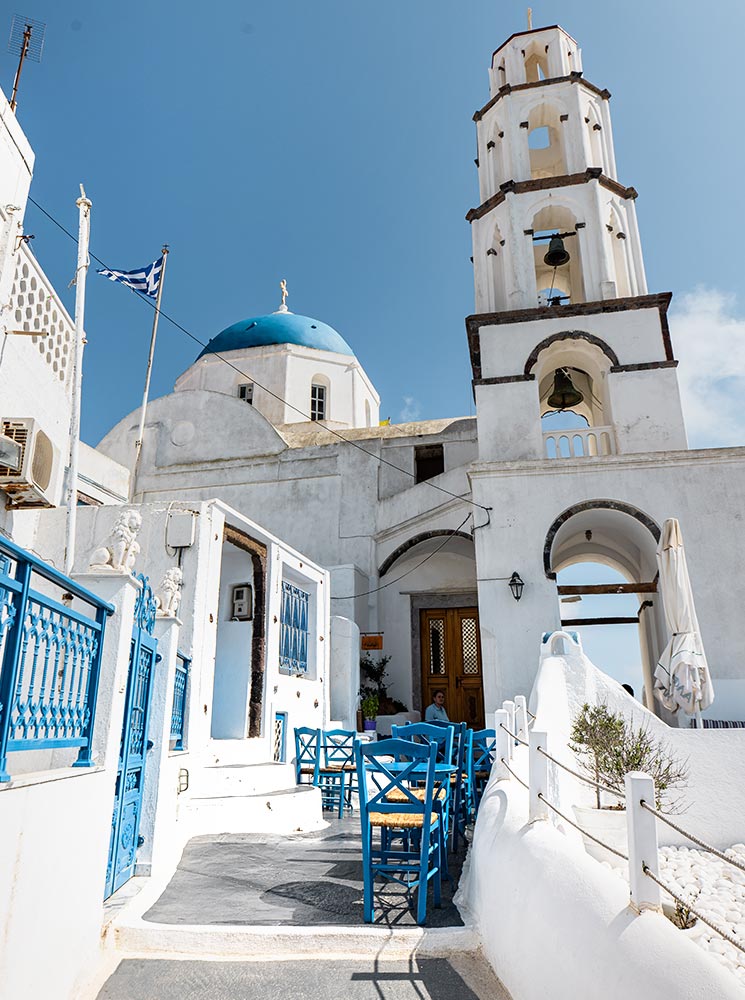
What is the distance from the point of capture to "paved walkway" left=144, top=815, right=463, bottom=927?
15.1ft

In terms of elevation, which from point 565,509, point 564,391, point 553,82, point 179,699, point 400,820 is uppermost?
point 553,82


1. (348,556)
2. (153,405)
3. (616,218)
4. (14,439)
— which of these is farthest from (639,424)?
(153,405)

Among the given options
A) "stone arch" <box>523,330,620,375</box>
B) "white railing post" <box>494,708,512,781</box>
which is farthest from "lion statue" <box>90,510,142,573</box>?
"stone arch" <box>523,330,620,375</box>

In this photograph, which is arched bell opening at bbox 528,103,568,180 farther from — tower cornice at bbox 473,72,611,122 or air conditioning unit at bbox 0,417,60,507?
air conditioning unit at bbox 0,417,60,507

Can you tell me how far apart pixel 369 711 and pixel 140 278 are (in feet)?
32.7

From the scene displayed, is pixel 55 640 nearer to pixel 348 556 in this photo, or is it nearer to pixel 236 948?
pixel 236 948

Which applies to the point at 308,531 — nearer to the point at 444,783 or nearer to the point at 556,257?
the point at 556,257

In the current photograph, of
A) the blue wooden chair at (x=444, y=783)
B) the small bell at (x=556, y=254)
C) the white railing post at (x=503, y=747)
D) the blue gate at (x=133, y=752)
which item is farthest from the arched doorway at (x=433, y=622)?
the blue gate at (x=133, y=752)

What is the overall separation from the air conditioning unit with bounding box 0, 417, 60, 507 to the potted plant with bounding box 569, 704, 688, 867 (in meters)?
7.08

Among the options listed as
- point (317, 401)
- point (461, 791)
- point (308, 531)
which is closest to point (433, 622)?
point (308, 531)

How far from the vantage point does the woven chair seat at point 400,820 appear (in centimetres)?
495

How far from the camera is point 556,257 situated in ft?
51.4

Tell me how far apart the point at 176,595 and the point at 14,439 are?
8.41ft

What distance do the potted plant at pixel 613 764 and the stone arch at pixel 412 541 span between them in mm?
8043
